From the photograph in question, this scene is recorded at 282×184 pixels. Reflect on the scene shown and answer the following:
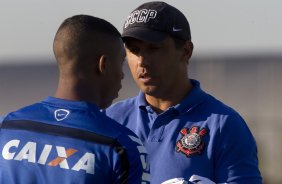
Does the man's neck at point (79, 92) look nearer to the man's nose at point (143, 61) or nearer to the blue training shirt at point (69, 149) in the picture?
the blue training shirt at point (69, 149)

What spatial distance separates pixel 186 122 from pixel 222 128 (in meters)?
0.22

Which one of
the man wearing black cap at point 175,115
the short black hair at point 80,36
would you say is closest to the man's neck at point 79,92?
the short black hair at point 80,36

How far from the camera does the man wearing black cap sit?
5.06 m

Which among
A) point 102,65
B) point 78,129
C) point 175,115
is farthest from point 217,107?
point 78,129

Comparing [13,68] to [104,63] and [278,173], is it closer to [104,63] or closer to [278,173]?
[278,173]

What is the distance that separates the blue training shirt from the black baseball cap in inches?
38.7

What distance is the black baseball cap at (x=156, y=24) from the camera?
5.24m

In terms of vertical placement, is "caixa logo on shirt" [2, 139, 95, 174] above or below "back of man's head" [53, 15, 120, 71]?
below

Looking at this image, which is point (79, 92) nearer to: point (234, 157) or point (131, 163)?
point (131, 163)

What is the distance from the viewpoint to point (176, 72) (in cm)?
532

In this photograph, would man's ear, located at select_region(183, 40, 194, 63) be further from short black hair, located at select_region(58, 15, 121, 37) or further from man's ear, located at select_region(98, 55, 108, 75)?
man's ear, located at select_region(98, 55, 108, 75)

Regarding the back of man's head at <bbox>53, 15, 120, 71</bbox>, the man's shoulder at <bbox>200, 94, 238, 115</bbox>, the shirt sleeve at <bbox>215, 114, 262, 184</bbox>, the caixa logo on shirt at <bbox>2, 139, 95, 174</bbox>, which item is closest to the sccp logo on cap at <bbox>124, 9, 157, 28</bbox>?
the man's shoulder at <bbox>200, 94, 238, 115</bbox>

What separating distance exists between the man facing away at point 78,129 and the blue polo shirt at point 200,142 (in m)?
0.74

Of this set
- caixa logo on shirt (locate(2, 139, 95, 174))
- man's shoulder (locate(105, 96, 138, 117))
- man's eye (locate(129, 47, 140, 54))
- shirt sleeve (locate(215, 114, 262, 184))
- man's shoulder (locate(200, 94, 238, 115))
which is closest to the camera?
caixa logo on shirt (locate(2, 139, 95, 174))
